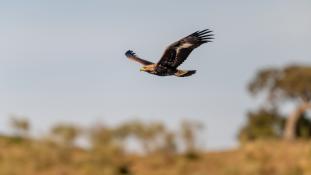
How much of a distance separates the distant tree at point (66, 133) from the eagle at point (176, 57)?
46348mm

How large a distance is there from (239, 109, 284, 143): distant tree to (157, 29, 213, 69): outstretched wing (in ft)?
210

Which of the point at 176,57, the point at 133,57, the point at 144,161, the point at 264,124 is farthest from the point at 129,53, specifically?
the point at 264,124

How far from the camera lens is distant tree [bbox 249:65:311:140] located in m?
75.7

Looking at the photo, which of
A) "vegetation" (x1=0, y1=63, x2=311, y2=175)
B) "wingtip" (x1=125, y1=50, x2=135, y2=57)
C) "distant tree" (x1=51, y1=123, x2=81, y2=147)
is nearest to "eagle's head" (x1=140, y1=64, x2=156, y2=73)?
"wingtip" (x1=125, y1=50, x2=135, y2=57)

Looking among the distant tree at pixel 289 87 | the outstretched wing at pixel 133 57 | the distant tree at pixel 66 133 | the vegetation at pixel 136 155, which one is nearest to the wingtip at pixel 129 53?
the outstretched wing at pixel 133 57

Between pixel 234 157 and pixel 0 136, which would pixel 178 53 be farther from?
pixel 0 136

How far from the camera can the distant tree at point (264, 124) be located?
7500 centimetres

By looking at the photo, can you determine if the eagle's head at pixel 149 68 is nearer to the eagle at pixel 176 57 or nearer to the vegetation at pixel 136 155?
the eagle at pixel 176 57

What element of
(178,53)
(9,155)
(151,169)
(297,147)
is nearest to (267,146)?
(297,147)

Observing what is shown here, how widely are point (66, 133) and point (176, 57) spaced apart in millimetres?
48682

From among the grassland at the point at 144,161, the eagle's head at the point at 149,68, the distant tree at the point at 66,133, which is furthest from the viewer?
the distant tree at the point at 66,133

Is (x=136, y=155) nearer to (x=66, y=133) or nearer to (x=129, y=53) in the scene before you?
(x=66, y=133)

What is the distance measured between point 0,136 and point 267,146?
23673 millimetres

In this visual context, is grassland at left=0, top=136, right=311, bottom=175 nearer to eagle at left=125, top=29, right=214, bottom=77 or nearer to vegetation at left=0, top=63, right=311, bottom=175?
vegetation at left=0, top=63, right=311, bottom=175
